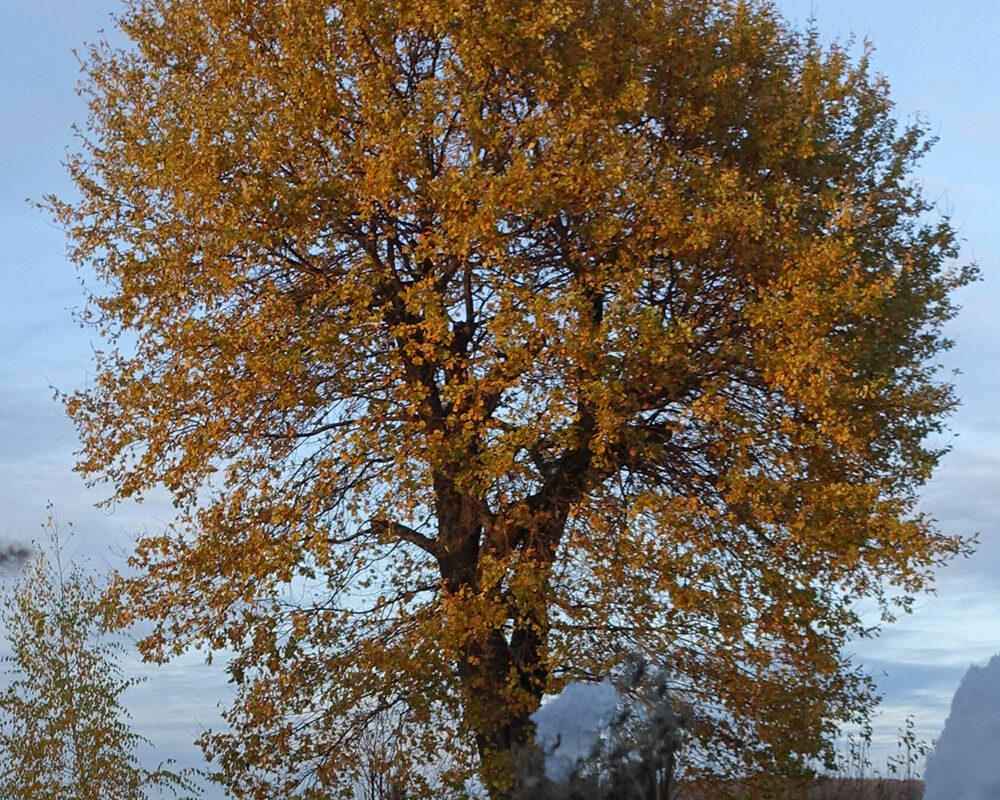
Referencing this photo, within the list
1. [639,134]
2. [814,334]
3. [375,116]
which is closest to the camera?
[814,334]

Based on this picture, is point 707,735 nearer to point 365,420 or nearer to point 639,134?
point 365,420

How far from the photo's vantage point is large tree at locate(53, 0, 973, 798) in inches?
538

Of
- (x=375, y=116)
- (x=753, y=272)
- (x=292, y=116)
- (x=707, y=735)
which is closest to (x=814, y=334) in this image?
(x=753, y=272)

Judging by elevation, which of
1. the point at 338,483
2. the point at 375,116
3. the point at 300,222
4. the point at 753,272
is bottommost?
the point at 338,483

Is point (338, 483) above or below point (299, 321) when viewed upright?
below

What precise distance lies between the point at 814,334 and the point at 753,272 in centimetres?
173

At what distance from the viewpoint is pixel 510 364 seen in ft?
44.1

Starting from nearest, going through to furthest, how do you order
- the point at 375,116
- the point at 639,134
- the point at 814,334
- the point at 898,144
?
the point at 814,334 < the point at 375,116 < the point at 639,134 < the point at 898,144

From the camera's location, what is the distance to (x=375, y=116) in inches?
579

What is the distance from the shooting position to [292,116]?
14.9 meters

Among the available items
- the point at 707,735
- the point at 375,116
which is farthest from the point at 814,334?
the point at 375,116

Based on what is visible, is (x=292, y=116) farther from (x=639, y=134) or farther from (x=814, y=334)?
(x=814, y=334)

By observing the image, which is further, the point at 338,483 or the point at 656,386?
the point at 338,483

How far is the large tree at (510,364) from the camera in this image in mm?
13664
